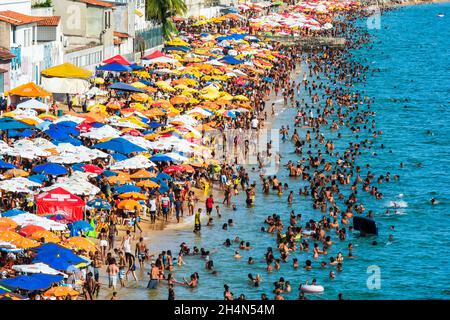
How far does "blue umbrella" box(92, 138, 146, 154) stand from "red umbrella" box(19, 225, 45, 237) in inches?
516

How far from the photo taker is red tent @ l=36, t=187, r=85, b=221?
36281 mm

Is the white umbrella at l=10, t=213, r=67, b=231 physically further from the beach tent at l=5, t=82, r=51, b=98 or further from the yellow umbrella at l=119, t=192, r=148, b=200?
the beach tent at l=5, t=82, r=51, b=98

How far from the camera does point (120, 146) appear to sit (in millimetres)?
45969

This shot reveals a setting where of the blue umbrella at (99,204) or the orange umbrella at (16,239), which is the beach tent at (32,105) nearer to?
the blue umbrella at (99,204)

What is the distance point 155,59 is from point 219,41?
2141 cm

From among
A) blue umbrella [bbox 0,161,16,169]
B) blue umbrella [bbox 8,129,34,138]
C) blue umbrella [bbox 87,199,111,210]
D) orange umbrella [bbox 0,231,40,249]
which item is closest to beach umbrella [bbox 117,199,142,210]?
blue umbrella [bbox 87,199,111,210]

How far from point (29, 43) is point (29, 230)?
93.1ft

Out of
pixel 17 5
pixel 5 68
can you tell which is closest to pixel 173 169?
pixel 5 68

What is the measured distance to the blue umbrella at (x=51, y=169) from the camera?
41.4m

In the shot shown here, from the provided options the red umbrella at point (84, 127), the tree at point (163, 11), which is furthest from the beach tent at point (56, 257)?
the tree at point (163, 11)

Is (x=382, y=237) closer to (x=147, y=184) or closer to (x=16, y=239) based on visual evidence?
(x=147, y=184)

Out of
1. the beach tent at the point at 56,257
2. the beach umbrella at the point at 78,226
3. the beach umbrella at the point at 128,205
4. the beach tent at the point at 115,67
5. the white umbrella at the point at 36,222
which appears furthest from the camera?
the beach tent at the point at 115,67

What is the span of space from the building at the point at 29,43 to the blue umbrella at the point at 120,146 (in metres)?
10.8

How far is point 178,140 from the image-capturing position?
49719 millimetres
